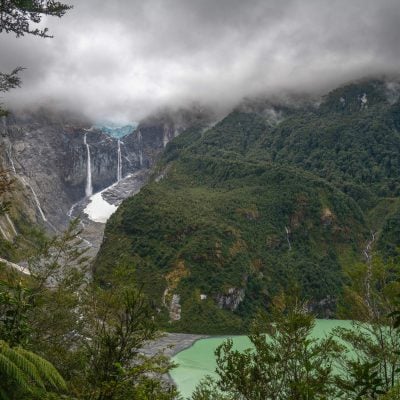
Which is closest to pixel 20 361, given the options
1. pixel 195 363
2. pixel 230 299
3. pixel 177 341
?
pixel 195 363

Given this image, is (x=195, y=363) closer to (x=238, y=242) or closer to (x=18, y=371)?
(x=18, y=371)

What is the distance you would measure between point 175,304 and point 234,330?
603 inches

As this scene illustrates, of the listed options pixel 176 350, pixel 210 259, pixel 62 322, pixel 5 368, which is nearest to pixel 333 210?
pixel 210 259

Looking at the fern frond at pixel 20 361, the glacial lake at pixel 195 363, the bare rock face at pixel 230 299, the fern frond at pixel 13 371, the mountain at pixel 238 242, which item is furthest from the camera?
the bare rock face at pixel 230 299

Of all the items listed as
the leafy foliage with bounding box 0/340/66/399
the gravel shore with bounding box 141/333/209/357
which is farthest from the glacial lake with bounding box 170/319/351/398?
the leafy foliage with bounding box 0/340/66/399

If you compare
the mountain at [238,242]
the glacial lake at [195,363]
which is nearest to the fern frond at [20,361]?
the glacial lake at [195,363]

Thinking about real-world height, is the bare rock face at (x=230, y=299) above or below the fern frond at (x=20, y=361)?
below

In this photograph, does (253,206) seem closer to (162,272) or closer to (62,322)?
(162,272)

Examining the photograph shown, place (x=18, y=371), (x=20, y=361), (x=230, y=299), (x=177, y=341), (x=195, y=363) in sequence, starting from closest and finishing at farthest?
1. (x=18, y=371)
2. (x=20, y=361)
3. (x=195, y=363)
4. (x=177, y=341)
5. (x=230, y=299)

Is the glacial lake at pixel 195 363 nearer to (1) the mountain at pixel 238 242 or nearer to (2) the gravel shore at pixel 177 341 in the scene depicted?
(2) the gravel shore at pixel 177 341

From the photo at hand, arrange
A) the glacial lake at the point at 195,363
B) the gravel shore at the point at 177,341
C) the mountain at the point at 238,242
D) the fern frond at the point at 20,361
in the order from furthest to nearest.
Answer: the mountain at the point at 238,242, the gravel shore at the point at 177,341, the glacial lake at the point at 195,363, the fern frond at the point at 20,361

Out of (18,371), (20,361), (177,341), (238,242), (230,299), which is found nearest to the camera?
(18,371)

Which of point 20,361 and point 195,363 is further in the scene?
point 195,363

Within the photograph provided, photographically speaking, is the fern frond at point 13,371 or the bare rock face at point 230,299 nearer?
the fern frond at point 13,371
